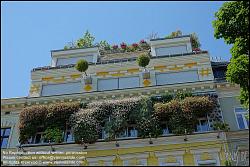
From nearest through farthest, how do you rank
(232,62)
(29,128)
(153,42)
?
1. (232,62)
2. (29,128)
3. (153,42)

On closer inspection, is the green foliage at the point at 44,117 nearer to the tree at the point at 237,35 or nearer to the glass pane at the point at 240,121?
the glass pane at the point at 240,121

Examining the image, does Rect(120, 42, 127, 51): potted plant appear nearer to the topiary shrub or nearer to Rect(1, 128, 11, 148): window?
the topiary shrub

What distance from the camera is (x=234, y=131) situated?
87.6 feet

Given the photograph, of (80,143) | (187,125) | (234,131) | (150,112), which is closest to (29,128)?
(80,143)

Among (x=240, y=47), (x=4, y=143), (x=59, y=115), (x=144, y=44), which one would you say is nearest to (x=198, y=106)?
(x=240, y=47)

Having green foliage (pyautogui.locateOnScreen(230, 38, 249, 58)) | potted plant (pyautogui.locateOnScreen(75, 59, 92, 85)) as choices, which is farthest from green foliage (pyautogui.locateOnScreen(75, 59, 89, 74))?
green foliage (pyautogui.locateOnScreen(230, 38, 249, 58))

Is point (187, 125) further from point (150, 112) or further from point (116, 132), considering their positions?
point (116, 132)

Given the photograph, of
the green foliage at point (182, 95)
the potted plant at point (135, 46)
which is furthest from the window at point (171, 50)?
the green foliage at point (182, 95)

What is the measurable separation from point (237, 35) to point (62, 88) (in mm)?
13055

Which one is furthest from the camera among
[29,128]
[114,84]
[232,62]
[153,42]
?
[153,42]

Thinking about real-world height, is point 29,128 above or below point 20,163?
above

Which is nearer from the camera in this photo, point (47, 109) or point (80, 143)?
point (80, 143)

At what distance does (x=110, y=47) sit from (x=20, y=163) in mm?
15267

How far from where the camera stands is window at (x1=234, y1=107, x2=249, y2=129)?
27469mm
